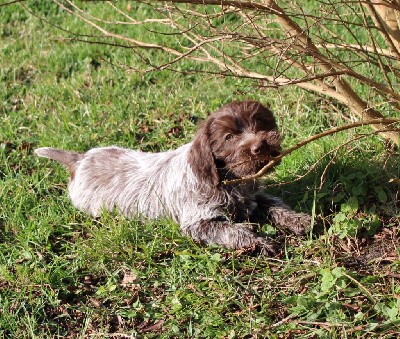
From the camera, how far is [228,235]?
4875mm

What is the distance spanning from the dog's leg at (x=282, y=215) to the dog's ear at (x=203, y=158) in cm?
53

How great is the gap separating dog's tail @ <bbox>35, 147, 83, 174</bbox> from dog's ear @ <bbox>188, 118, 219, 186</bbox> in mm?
1554

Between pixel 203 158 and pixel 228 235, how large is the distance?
2.05 feet

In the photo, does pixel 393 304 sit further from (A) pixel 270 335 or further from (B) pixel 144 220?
(B) pixel 144 220

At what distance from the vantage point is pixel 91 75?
7762 millimetres

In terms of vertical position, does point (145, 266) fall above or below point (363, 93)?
below

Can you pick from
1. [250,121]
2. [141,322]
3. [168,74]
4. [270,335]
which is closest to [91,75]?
[168,74]

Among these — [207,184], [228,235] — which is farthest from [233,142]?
[228,235]

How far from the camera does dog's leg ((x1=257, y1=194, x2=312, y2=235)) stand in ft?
15.9

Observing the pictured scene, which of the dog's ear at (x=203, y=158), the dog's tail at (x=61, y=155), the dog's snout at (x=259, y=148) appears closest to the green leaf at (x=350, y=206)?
the dog's snout at (x=259, y=148)

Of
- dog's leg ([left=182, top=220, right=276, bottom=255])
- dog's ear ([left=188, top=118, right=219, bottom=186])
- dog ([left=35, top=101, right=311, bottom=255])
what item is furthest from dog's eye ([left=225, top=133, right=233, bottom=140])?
dog's leg ([left=182, top=220, right=276, bottom=255])

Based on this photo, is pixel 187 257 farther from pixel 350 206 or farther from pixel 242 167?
pixel 350 206

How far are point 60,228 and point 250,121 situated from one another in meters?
1.89

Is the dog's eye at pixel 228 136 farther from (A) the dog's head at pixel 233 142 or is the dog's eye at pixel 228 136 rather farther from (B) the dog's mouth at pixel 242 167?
(B) the dog's mouth at pixel 242 167
